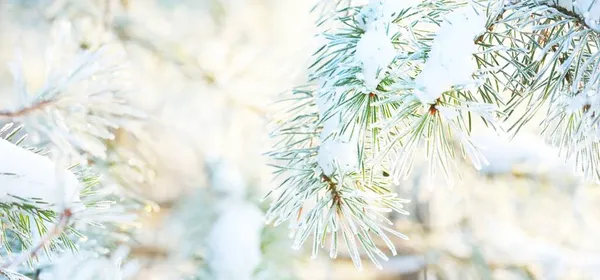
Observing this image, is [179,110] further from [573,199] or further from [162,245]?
[573,199]

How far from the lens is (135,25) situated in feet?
6.23

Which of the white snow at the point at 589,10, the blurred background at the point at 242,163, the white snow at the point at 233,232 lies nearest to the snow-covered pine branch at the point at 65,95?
the white snow at the point at 589,10

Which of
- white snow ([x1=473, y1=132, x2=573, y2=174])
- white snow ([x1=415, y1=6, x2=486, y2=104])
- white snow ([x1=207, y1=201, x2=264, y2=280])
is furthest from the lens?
white snow ([x1=207, y1=201, x2=264, y2=280])

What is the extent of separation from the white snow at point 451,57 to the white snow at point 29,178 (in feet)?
0.86

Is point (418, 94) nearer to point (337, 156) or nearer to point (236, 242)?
point (337, 156)

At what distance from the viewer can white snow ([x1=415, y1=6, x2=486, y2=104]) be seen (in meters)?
0.35

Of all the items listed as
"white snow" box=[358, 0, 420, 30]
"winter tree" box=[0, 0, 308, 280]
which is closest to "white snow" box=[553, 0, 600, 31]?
"white snow" box=[358, 0, 420, 30]

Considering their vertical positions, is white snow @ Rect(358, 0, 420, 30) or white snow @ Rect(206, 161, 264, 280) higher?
white snow @ Rect(358, 0, 420, 30)

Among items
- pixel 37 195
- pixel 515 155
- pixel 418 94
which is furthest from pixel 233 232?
pixel 418 94

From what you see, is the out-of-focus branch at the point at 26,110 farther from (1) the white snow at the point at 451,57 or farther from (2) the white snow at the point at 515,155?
(2) the white snow at the point at 515,155

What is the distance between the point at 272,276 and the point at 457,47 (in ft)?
5.49

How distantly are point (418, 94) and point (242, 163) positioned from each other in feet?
5.95

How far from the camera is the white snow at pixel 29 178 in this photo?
43cm

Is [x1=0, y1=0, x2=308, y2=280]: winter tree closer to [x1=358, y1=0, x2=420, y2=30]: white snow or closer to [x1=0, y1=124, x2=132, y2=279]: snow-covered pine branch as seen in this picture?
[x1=0, y1=124, x2=132, y2=279]: snow-covered pine branch
